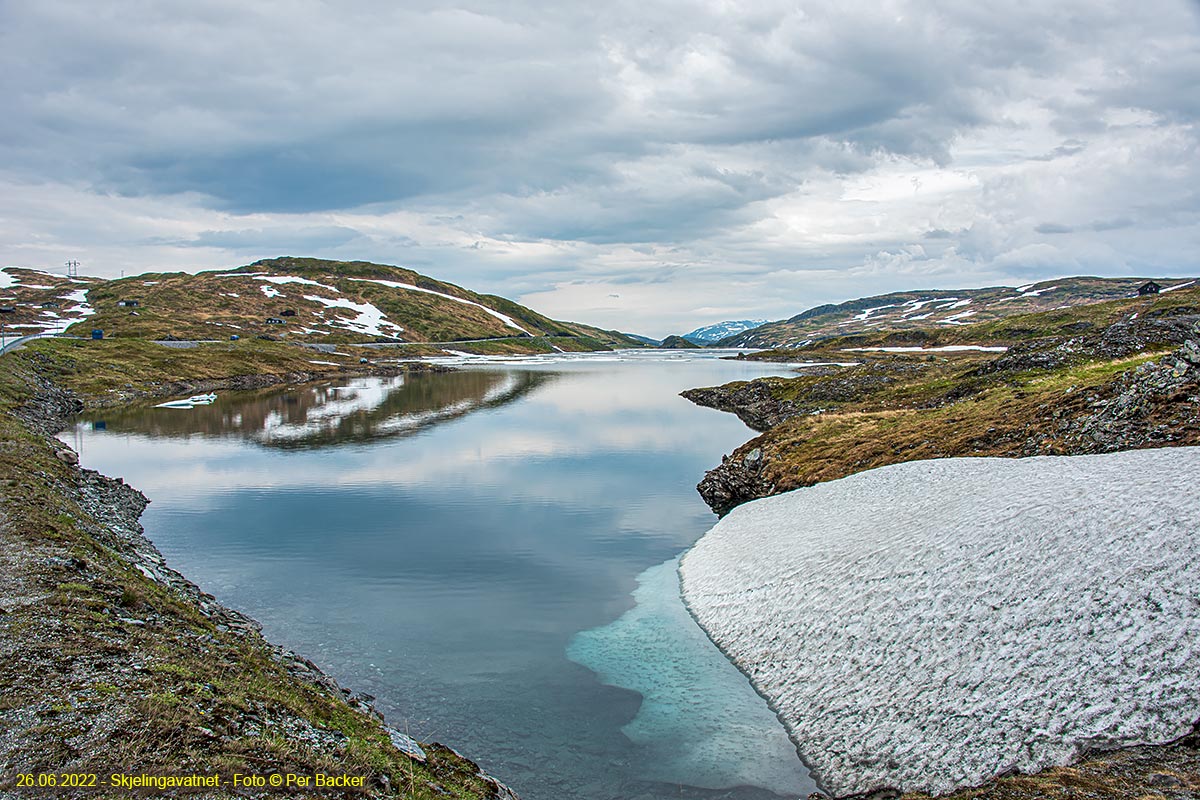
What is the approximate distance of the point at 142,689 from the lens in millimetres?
14516

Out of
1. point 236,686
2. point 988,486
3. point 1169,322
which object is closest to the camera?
point 236,686

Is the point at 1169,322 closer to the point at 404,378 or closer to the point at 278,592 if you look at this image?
the point at 278,592

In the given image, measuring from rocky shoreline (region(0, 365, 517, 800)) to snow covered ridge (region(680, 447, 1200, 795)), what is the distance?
33.6 ft

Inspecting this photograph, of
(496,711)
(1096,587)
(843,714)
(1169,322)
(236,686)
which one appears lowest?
(496,711)

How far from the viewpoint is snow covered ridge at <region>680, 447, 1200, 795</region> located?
51.0ft

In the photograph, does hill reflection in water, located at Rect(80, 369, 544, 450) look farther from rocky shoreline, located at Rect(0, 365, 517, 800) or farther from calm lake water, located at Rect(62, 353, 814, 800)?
rocky shoreline, located at Rect(0, 365, 517, 800)

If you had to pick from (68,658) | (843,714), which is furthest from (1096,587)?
(68,658)

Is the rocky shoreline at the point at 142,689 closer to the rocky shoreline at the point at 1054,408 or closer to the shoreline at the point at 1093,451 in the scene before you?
the shoreline at the point at 1093,451

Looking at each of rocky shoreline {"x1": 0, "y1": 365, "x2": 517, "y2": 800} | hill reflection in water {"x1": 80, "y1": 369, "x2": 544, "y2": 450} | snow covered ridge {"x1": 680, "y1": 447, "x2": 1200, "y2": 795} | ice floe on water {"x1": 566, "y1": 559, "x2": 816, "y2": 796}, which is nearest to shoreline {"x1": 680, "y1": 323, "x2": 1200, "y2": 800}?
snow covered ridge {"x1": 680, "y1": 447, "x2": 1200, "y2": 795}

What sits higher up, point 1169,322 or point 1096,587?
point 1169,322

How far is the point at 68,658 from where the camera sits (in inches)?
602

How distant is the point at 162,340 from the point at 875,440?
192 meters

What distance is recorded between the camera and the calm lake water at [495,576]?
19938mm

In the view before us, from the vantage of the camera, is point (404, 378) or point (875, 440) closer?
point (875, 440)
